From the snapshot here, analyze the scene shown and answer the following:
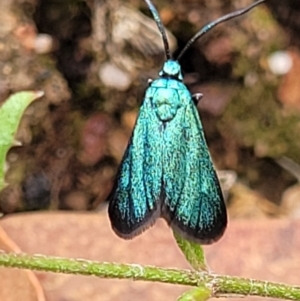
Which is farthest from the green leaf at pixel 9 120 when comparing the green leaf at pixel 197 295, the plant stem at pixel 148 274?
the green leaf at pixel 197 295

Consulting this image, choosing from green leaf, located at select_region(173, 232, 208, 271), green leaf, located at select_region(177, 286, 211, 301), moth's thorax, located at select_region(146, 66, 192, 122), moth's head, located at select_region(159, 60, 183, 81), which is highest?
moth's head, located at select_region(159, 60, 183, 81)

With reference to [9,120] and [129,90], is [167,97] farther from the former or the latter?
[129,90]

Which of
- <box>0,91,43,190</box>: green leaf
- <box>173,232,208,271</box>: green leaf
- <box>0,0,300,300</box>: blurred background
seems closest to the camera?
<box>173,232,208,271</box>: green leaf

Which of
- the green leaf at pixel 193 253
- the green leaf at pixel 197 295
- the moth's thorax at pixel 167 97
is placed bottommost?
the green leaf at pixel 193 253

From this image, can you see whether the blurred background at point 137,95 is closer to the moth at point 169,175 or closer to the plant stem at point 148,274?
the moth at point 169,175

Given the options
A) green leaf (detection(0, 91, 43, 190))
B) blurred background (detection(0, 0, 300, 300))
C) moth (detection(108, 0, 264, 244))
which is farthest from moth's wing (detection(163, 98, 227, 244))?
blurred background (detection(0, 0, 300, 300))

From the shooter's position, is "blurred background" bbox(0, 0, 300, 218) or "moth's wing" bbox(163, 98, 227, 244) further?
"blurred background" bbox(0, 0, 300, 218)

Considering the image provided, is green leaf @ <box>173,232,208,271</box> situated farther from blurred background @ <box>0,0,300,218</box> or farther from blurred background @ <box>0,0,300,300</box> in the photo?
blurred background @ <box>0,0,300,218</box>
